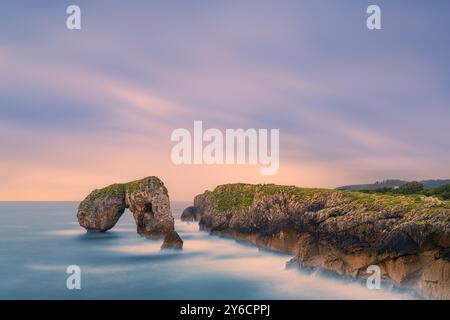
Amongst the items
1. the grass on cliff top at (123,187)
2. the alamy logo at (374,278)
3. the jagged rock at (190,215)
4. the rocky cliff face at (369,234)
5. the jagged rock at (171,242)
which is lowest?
the jagged rock at (190,215)

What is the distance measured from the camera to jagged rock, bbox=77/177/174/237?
48.2 metres

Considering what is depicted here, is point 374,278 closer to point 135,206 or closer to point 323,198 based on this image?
point 323,198

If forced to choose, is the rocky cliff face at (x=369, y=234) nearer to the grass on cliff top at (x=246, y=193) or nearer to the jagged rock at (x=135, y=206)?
the grass on cliff top at (x=246, y=193)

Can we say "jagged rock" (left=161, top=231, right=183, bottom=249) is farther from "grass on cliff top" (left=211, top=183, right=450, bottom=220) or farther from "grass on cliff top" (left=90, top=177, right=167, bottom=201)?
"grass on cliff top" (left=211, top=183, right=450, bottom=220)

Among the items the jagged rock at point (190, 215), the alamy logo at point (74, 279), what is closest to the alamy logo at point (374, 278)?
the alamy logo at point (74, 279)

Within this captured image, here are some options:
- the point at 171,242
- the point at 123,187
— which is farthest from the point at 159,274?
the point at 123,187

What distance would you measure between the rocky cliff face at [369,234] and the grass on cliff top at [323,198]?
7 cm

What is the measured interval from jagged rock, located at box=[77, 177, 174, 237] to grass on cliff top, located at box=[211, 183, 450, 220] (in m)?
13.3

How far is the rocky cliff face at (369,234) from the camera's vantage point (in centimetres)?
2320

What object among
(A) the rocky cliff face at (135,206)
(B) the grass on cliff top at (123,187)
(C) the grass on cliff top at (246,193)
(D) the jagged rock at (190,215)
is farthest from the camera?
(D) the jagged rock at (190,215)

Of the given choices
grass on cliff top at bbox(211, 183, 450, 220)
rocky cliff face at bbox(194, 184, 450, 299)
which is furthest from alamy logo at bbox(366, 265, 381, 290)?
grass on cliff top at bbox(211, 183, 450, 220)

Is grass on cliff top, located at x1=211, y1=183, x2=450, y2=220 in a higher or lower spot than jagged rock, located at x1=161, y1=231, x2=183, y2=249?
higher

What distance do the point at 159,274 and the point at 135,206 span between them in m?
19.3
